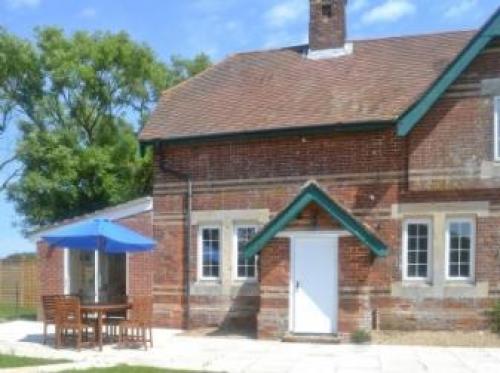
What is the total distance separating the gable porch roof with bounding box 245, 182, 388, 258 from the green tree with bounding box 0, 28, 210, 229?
51.2 feet

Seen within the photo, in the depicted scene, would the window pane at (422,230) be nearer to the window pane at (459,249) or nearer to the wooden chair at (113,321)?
the window pane at (459,249)

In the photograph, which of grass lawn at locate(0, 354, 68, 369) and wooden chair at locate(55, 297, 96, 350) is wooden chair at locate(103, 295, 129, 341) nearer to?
wooden chair at locate(55, 297, 96, 350)

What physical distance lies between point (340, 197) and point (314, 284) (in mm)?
2351

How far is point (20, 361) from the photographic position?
14.5m

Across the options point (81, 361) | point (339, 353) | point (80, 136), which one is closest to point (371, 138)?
point (339, 353)

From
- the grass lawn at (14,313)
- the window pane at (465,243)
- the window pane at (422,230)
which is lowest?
the grass lawn at (14,313)

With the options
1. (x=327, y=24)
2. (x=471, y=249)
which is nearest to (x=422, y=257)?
(x=471, y=249)

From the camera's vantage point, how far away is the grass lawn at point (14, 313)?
25570 mm

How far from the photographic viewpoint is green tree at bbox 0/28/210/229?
3306cm

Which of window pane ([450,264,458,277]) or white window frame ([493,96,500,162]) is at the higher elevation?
white window frame ([493,96,500,162])

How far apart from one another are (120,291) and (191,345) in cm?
988

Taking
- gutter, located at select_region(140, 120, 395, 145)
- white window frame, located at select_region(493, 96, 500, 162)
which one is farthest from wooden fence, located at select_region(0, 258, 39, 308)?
white window frame, located at select_region(493, 96, 500, 162)

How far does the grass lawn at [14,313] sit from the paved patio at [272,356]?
7.19 meters

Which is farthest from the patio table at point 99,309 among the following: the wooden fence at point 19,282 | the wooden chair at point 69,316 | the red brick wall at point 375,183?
the wooden fence at point 19,282
